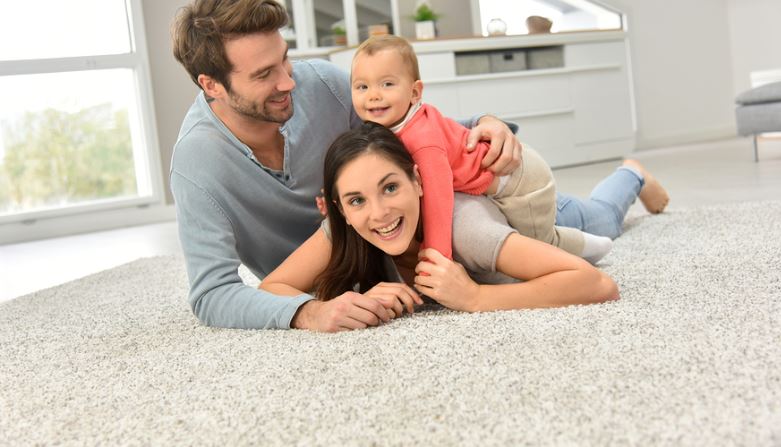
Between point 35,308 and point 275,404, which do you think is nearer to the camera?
point 275,404

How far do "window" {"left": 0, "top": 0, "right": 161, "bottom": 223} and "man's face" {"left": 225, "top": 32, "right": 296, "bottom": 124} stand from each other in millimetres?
3604

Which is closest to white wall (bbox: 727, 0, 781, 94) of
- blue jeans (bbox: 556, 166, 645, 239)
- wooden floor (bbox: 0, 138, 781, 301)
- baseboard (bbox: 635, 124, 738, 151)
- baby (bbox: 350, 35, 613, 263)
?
baseboard (bbox: 635, 124, 738, 151)

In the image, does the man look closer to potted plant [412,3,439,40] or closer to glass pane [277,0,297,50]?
glass pane [277,0,297,50]

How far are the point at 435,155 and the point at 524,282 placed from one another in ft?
1.00

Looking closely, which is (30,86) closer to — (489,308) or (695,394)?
(489,308)

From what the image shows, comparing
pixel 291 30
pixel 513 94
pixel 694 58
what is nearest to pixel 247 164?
pixel 291 30

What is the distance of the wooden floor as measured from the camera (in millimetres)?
3207

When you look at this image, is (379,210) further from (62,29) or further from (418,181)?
(62,29)

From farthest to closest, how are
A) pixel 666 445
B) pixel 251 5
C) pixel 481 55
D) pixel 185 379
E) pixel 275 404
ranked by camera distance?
pixel 481 55
pixel 251 5
pixel 185 379
pixel 275 404
pixel 666 445

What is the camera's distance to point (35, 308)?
2.38 metres

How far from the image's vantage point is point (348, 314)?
1.56 m

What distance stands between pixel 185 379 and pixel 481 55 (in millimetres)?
4615

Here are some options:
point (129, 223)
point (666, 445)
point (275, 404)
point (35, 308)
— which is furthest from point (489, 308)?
point (129, 223)

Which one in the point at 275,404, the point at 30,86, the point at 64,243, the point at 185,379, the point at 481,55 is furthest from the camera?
the point at 481,55
